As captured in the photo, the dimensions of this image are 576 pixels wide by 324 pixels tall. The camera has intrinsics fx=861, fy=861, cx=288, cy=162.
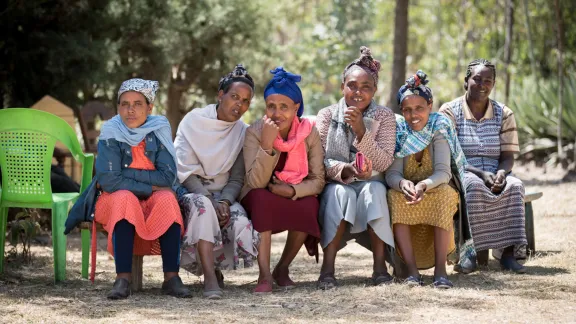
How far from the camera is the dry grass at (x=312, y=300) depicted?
4.64 m

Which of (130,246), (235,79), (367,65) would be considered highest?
(367,65)

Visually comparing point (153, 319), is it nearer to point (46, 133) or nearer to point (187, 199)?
point (187, 199)

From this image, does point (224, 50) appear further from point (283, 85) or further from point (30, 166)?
point (283, 85)

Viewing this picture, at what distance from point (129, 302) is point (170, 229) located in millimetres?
508

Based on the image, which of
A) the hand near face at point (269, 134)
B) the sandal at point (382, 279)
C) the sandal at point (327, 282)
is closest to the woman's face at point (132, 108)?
the hand near face at point (269, 134)

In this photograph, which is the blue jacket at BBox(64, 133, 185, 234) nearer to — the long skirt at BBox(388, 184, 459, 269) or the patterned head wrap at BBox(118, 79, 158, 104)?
the patterned head wrap at BBox(118, 79, 158, 104)

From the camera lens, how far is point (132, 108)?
18.0ft

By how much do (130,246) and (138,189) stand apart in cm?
35

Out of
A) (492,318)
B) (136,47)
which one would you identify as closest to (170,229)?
(492,318)

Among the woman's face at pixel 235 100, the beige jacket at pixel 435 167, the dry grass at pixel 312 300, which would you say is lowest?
the dry grass at pixel 312 300

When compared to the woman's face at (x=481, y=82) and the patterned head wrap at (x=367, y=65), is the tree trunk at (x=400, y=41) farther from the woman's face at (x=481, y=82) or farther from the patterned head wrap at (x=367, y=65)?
the patterned head wrap at (x=367, y=65)

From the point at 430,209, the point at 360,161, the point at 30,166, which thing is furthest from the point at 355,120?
the point at 30,166

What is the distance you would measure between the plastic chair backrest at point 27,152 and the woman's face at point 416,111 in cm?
239

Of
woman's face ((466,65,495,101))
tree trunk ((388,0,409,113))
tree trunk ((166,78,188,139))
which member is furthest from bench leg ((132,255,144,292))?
tree trunk ((166,78,188,139))
